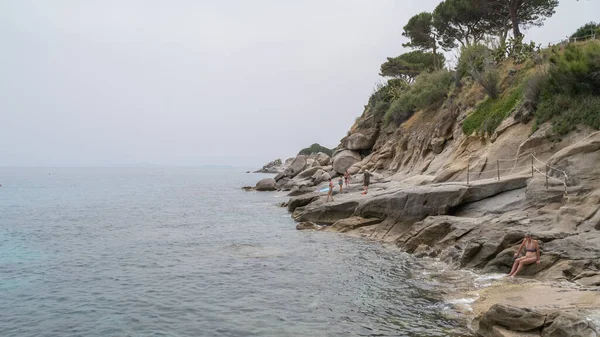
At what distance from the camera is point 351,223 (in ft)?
87.1

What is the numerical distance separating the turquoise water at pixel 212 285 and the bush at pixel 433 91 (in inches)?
940

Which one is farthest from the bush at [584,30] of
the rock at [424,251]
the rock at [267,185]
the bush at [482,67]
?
the rock at [267,185]

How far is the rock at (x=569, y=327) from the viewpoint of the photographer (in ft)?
28.8

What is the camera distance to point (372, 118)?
197 ft

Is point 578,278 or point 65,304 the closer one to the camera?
point 578,278

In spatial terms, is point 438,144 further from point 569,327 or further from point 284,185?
point 569,327

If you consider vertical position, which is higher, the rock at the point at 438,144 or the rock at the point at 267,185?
the rock at the point at 438,144

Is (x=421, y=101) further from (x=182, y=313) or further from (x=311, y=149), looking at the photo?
(x=311, y=149)

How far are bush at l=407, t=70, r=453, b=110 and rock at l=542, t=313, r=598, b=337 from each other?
37.6 metres

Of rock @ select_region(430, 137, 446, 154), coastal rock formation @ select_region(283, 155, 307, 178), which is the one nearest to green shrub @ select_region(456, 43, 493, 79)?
rock @ select_region(430, 137, 446, 154)

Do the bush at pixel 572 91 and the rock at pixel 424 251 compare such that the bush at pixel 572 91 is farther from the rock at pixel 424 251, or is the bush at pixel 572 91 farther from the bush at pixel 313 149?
the bush at pixel 313 149

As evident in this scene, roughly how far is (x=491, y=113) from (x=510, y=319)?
24.0 metres

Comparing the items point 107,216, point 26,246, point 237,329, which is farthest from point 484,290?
point 107,216

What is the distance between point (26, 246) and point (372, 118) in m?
45.1
